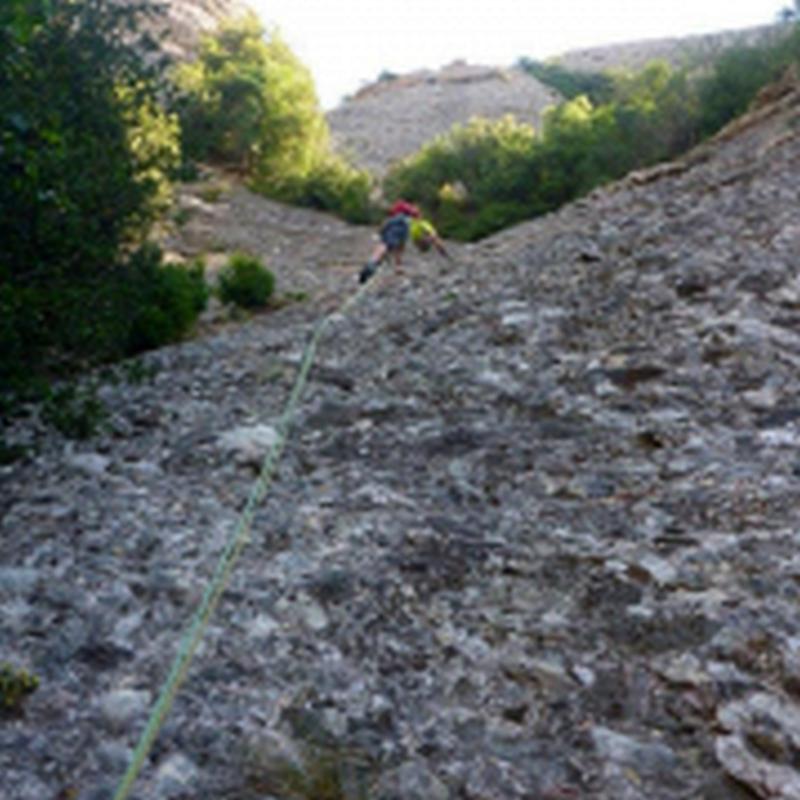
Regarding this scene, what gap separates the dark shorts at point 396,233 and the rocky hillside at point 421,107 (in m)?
30.1

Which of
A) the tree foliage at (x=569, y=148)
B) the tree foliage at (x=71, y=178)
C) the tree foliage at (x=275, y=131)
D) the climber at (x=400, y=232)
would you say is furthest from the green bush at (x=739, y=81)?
the tree foliage at (x=71, y=178)

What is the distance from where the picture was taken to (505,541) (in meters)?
5.32

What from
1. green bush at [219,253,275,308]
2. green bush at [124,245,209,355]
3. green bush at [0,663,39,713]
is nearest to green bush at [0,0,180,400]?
green bush at [124,245,209,355]

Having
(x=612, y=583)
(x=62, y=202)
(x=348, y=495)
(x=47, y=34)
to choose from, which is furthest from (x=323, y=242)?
(x=612, y=583)

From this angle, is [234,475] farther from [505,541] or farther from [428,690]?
[428,690]

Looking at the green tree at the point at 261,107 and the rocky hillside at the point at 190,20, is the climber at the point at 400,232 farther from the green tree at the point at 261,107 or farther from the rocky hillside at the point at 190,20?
the rocky hillside at the point at 190,20

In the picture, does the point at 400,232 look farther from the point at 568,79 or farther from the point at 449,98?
the point at 568,79

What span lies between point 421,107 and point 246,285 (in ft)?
160

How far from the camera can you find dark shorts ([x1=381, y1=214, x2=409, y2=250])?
14.9m

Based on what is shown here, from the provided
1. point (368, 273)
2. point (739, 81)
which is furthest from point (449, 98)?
point (368, 273)

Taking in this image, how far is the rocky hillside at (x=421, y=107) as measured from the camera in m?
50.4

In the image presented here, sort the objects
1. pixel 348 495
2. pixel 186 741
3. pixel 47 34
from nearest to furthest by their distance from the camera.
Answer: pixel 186 741 < pixel 348 495 < pixel 47 34

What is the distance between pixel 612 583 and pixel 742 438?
1982mm

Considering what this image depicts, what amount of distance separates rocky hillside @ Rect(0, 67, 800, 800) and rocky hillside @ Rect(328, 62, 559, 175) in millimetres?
37631
